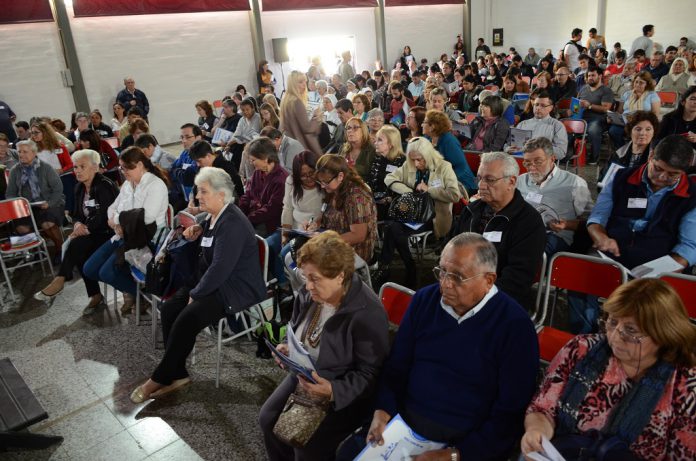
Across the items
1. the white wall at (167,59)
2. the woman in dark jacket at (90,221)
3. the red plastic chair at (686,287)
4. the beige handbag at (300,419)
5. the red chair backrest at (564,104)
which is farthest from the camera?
the white wall at (167,59)

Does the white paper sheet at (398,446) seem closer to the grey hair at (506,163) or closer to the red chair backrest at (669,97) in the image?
the grey hair at (506,163)

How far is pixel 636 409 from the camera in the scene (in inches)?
65.0

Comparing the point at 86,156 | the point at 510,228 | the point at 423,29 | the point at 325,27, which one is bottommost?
the point at 510,228

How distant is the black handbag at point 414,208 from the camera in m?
4.29

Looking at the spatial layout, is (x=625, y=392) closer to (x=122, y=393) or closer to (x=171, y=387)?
(x=171, y=387)

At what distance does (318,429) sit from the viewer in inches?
84.9

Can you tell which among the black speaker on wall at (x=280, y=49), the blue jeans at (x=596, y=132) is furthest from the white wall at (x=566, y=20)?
the blue jeans at (x=596, y=132)

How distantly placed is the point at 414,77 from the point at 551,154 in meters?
8.82

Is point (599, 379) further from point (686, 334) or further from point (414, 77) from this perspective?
point (414, 77)

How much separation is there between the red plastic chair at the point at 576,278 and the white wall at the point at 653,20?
50.0ft

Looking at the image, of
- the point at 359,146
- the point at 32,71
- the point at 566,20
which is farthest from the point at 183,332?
the point at 566,20

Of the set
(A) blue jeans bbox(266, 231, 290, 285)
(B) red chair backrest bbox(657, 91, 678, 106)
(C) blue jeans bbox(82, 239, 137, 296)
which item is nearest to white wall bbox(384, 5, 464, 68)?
(B) red chair backrest bbox(657, 91, 678, 106)

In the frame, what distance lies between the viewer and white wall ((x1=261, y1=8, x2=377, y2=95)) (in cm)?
1480

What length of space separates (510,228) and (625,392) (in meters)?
1.19
